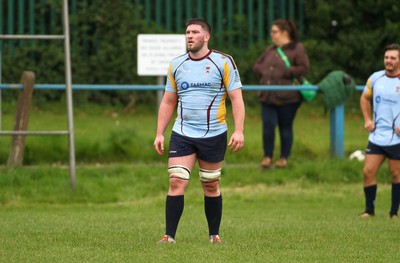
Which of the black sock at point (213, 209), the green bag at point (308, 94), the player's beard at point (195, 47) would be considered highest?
the player's beard at point (195, 47)

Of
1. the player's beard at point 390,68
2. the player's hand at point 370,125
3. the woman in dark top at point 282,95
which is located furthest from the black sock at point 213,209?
the woman in dark top at point 282,95

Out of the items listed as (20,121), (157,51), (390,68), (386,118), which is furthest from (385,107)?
(20,121)

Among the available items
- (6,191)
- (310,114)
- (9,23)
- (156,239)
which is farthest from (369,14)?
(156,239)

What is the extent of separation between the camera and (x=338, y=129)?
58.6ft

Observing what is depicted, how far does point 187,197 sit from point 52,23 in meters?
6.51

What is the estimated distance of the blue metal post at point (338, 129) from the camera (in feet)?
58.6

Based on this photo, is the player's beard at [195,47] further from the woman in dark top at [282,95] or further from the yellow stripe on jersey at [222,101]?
the woman in dark top at [282,95]

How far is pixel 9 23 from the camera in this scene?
842 inches

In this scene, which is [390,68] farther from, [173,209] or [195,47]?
[173,209]

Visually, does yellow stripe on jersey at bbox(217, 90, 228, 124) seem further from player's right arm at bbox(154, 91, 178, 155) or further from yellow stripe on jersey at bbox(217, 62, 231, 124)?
player's right arm at bbox(154, 91, 178, 155)

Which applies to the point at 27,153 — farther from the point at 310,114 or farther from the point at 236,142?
the point at 236,142

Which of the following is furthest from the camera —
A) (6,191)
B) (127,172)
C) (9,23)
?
(9,23)

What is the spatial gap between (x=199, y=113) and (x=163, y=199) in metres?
6.84

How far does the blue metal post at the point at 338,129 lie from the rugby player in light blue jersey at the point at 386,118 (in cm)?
408
